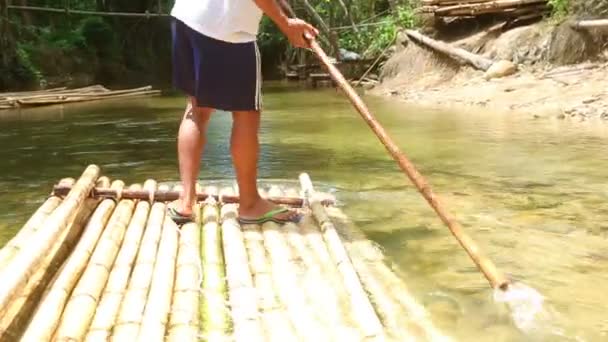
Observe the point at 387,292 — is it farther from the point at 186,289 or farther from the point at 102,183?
the point at 102,183

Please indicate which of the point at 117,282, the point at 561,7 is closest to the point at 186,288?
the point at 117,282

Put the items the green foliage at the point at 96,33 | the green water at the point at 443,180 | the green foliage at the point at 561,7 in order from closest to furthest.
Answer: the green water at the point at 443,180, the green foliage at the point at 561,7, the green foliage at the point at 96,33

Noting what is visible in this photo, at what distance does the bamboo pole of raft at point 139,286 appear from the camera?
1812 mm

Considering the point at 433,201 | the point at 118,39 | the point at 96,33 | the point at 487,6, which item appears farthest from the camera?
the point at 118,39

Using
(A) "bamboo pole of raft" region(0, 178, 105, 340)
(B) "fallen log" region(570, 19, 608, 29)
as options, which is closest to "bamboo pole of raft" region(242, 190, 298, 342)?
(A) "bamboo pole of raft" region(0, 178, 105, 340)

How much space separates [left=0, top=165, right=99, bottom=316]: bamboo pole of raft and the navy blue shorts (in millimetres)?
605

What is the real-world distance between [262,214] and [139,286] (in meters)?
0.88

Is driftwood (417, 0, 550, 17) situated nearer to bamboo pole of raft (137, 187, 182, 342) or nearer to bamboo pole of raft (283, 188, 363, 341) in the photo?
bamboo pole of raft (283, 188, 363, 341)

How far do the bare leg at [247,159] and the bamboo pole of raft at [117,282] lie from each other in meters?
0.40

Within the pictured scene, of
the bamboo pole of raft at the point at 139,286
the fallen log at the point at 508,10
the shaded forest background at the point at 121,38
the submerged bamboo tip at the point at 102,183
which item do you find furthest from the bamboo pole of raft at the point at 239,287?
the shaded forest background at the point at 121,38

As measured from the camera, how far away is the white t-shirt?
2.76 m

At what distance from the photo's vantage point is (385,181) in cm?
440

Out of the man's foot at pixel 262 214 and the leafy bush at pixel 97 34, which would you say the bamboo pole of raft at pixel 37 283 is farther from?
the leafy bush at pixel 97 34

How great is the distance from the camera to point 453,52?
12.5 metres
